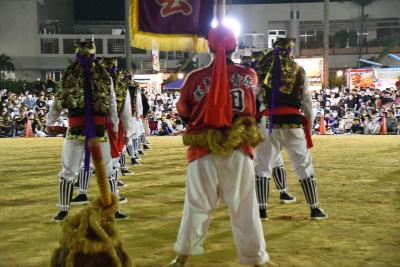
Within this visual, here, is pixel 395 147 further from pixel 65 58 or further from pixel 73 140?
pixel 65 58

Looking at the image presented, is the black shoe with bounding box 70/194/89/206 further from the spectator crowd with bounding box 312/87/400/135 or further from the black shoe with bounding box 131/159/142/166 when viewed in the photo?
the spectator crowd with bounding box 312/87/400/135

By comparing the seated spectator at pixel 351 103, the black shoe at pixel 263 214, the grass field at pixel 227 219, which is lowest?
the grass field at pixel 227 219

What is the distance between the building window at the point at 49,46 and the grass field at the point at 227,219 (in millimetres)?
33029

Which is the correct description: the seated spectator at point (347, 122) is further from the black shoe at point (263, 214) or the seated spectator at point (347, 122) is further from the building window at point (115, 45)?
the building window at point (115, 45)

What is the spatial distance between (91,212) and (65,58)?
40.7 m

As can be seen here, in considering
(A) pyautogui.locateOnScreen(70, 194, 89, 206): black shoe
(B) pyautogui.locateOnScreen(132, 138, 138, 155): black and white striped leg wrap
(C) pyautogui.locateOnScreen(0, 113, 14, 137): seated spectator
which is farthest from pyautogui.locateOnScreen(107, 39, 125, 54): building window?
(A) pyautogui.locateOnScreen(70, 194, 89, 206): black shoe

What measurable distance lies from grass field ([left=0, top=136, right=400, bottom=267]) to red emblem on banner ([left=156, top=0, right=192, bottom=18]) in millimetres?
2306

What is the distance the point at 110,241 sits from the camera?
311 centimetres

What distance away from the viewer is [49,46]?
42.2 meters

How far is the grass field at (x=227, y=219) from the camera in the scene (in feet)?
14.7

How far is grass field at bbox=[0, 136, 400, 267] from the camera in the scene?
4.48 m

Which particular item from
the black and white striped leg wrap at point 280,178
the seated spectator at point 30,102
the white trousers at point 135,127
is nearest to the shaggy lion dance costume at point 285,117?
the black and white striped leg wrap at point 280,178

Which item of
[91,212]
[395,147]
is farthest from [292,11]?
[91,212]

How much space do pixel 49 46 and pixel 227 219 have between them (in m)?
39.1
